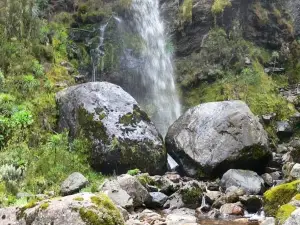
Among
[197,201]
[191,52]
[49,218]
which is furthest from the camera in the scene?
[191,52]

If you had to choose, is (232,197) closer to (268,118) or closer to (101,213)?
(101,213)

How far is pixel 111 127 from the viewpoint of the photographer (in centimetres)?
1462

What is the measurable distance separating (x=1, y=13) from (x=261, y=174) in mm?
14527

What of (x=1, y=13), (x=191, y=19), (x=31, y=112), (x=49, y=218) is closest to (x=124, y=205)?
(x=49, y=218)

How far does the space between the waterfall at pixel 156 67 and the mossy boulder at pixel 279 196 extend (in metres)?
11.1

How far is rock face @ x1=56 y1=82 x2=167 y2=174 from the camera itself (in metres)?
14.2

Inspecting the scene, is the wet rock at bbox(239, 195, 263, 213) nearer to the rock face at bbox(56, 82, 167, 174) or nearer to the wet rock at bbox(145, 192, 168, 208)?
the wet rock at bbox(145, 192, 168, 208)

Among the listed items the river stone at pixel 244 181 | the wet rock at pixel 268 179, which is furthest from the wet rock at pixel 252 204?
the wet rock at pixel 268 179

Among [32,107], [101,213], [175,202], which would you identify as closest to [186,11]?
[32,107]

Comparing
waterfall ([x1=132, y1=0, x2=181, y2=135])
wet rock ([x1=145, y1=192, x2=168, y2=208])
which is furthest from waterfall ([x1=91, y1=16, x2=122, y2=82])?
wet rock ([x1=145, y1=192, x2=168, y2=208])

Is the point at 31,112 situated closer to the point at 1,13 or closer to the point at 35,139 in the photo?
the point at 35,139

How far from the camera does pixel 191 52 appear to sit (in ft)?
83.4

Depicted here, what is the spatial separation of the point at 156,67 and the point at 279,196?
601 inches

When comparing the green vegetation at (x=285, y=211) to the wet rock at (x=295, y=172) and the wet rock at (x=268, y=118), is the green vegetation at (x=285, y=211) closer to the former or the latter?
the wet rock at (x=295, y=172)
